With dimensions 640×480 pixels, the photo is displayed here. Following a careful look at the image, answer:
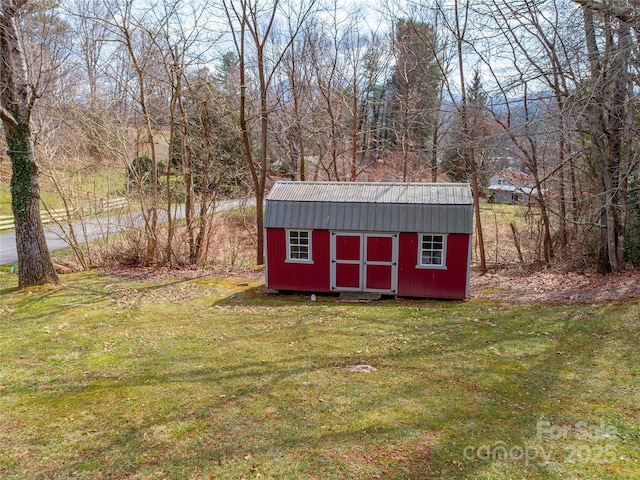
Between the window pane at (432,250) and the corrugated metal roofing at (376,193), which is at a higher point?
the corrugated metal roofing at (376,193)

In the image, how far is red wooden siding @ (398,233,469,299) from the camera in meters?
10.5

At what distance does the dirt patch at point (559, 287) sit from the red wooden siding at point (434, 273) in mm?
747

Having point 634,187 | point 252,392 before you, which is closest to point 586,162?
point 634,187

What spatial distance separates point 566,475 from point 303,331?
17.1ft

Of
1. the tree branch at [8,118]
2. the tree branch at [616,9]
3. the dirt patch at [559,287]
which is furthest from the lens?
the dirt patch at [559,287]

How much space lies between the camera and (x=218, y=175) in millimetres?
15445

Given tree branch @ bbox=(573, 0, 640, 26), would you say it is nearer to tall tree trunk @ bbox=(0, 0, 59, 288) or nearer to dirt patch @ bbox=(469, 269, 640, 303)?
dirt patch @ bbox=(469, 269, 640, 303)

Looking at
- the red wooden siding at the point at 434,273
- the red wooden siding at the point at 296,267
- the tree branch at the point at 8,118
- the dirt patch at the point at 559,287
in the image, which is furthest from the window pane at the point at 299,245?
the tree branch at the point at 8,118

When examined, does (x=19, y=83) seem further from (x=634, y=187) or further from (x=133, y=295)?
(x=634, y=187)

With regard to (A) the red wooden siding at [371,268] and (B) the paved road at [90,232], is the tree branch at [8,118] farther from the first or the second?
(A) the red wooden siding at [371,268]

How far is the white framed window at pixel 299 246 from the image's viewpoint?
36.8 feet

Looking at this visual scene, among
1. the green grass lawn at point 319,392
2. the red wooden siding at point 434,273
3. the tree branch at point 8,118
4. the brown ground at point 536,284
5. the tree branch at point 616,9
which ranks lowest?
the green grass lawn at point 319,392

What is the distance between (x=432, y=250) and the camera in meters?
10.7

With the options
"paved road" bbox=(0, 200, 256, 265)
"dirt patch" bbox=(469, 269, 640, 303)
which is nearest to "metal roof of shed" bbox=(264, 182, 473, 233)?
"dirt patch" bbox=(469, 269, 640, 303)
